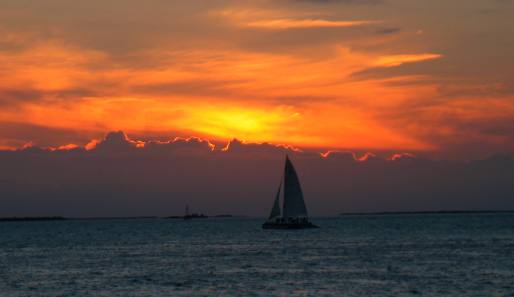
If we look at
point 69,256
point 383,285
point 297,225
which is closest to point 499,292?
point 383,285

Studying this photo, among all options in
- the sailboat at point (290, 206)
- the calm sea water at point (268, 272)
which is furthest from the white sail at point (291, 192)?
the calm sea water at point (268, 272)

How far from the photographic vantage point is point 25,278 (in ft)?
245

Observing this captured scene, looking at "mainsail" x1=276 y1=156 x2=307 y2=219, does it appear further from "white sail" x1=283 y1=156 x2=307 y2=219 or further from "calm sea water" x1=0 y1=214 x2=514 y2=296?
"calm sea water" x1=0 y1=214 x2=514 y2=296

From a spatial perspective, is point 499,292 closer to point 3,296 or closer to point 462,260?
point 462,260

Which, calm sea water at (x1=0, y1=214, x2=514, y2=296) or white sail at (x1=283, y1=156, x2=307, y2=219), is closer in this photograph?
calm sea water at (x1=0, y1=214, x2=514, y2=296)

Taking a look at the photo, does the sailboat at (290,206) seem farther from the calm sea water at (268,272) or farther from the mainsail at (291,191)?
the calm sea water at (268,272)

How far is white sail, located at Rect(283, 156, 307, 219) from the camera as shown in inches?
5571

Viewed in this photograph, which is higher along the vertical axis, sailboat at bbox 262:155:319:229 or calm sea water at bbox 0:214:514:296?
sailboat at bbox 262:155:319:229

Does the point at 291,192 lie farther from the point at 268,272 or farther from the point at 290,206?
the point at 268,272

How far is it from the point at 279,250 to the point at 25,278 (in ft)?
142

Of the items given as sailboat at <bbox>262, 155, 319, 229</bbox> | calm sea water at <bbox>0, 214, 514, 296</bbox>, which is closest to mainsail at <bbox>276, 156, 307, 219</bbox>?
sailboat at <bbox>262, 155, 319, 229</bbox>

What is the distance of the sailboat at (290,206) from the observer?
465 ft

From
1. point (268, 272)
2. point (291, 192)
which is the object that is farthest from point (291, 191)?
point (268, 272)

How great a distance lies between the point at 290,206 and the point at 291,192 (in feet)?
13.1
